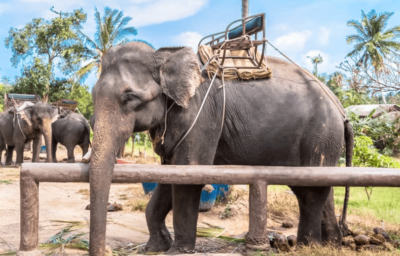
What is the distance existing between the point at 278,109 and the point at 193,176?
62.0 inches

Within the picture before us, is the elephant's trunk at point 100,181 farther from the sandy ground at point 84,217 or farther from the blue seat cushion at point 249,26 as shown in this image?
the blue seat cushion at point 249,26

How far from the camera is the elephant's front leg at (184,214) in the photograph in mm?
3732

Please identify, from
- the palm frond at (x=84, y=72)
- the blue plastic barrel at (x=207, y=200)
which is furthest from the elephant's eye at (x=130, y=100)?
the palm frond at (x=84, y=72)

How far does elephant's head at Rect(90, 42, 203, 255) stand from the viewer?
291cm

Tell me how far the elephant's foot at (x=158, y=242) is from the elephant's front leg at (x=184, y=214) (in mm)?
500

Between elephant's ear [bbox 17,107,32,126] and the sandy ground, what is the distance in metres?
3.32

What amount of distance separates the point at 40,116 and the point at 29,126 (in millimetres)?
756

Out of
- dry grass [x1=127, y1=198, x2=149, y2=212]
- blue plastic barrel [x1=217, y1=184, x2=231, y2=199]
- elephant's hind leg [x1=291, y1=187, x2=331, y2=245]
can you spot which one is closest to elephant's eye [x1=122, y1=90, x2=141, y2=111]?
elephant's hind leg [x1=291, y1=187, x2=331, y2=245]

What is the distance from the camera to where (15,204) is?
6.93 m

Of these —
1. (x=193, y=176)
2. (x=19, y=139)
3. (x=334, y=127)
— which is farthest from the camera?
(x=19, y=139)

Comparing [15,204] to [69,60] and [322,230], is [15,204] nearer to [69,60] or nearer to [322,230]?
[322,230]

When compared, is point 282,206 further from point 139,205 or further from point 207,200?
point 139,205

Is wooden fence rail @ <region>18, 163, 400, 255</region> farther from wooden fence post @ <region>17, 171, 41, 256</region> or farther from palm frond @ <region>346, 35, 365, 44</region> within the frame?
palm frond @ <region>346, 35, 365, 44</region>

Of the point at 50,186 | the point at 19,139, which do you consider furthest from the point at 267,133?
the point at 19,139
